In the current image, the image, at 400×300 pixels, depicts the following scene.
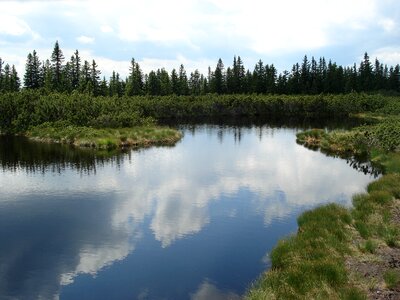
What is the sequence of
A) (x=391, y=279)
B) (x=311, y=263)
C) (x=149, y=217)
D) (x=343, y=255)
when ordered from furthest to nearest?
(x=149, y=217) → (x=343, y=255) → (x=311, y=263) → (x=391, y=279)

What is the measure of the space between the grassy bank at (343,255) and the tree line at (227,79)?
111m

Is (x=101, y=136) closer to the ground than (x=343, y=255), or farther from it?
farther from it

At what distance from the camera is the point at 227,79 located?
547ft

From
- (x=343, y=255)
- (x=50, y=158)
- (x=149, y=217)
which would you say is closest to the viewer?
(x=343, y=255)

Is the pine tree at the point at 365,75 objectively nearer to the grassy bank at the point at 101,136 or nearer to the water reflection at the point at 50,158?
the grassy bank at the point at 101,136

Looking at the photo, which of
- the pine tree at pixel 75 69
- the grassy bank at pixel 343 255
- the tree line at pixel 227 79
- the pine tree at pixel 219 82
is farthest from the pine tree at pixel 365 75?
the grassy bank at pixel 343 255

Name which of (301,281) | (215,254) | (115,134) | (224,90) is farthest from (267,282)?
(224,90)

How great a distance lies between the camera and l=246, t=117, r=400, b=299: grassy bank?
53.9 ft

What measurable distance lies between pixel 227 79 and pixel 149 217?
142 m

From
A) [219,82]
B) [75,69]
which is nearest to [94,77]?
[75,69]

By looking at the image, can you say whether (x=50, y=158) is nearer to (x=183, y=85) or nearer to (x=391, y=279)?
(x=391, y=279)

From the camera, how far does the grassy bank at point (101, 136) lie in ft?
212

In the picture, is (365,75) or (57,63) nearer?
(57,63)

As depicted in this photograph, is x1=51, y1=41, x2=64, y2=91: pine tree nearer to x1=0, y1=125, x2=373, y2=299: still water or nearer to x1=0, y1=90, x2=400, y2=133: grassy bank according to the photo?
x1=0, y1=90, x2=400, y2=133: grassy bank
